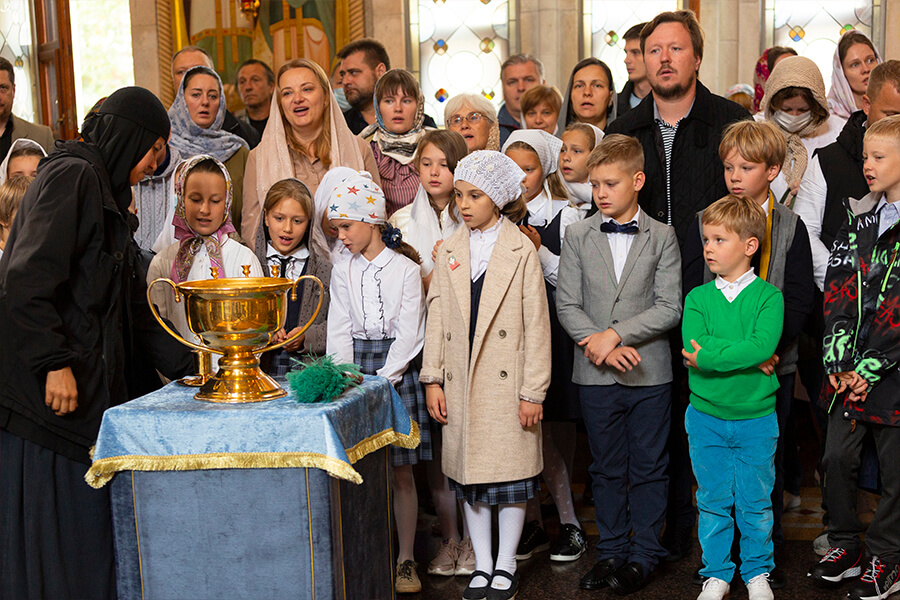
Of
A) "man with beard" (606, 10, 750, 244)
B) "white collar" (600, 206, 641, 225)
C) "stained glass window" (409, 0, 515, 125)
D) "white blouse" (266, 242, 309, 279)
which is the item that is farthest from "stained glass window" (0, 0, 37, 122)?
"white collar" (600, 206, 641, 225)

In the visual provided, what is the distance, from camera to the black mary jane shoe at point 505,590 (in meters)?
3.34

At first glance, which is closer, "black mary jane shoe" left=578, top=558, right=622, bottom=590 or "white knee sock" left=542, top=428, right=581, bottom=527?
"black mary jane shoe" left=578, top=558, right=622, bottom=590

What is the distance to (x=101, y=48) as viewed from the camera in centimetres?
871

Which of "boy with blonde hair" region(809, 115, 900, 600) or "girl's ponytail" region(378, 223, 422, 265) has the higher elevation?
"girl's ponytail" region(378, 223, 422, 265)

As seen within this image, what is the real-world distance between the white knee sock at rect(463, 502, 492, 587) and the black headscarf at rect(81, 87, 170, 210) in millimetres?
1743

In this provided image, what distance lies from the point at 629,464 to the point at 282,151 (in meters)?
2.12

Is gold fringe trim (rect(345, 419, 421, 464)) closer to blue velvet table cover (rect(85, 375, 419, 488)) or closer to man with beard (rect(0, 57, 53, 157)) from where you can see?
blue velvet table cover (rect(85, 375, 419, 488))

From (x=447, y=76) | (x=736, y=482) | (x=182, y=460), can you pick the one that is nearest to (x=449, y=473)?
(x=736, y=482)

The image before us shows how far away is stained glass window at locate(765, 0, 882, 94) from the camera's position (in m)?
8.13

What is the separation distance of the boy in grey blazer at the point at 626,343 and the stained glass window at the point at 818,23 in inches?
222

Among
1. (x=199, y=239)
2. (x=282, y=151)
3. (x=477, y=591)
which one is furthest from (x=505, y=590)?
(x=282, y=151)

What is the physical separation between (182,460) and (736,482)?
203cm

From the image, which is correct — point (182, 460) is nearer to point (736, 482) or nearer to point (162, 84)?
point (736, 482)

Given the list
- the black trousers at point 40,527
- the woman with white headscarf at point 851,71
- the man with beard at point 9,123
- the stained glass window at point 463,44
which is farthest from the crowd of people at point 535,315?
the stained glass window at point 463,44
